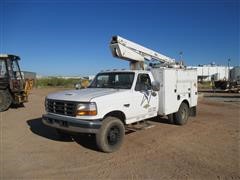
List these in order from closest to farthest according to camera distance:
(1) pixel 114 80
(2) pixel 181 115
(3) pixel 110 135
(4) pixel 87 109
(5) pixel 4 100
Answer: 1. (4) pixel 87 109
2. (3) pixel 110 135
3. (1) pixel 114 80
4. (2) pixel 181 115
5. (5) pixel 4 100

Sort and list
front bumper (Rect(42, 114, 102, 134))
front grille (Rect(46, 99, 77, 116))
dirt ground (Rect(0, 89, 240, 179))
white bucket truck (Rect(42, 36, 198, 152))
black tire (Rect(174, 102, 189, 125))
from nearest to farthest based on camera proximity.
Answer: dirt ground (Rect(0, 89, 240, 179)) → front bumper (Rect(42, 114, 102, 134)) → white bucket truck (Rect(42, 36, 198, 152)) → front grille (Rect(46, 99, 77, 116)) → black tire (Rect(174, 102, 189, 125))

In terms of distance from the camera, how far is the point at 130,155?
536 centimetres

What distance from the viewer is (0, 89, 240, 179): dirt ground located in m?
4.39

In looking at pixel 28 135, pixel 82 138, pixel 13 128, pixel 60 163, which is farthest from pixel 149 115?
pixel 13 128

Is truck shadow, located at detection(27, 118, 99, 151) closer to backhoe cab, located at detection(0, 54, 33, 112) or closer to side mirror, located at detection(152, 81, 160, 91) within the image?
side mirror, located at detection(152, 81, 160, 91)

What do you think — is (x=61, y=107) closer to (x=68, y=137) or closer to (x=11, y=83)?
(x=68, y=137)

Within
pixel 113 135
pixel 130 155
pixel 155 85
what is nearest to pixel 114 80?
pixel 155 85

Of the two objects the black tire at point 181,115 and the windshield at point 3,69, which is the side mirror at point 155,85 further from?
the windshield at point 3,69

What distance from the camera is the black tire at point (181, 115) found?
8.48m

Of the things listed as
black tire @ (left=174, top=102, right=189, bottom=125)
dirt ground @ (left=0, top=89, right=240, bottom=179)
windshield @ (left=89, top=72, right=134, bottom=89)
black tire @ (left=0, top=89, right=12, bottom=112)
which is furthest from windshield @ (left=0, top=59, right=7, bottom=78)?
black tire @ (left=174, top=102, right=189, bottom=125)

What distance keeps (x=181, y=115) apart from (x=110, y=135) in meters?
3.93

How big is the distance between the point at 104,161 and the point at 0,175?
2009 millimetres

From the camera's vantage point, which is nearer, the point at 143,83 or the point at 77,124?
the point at 77,124

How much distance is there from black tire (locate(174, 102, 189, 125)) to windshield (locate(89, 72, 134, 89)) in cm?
279
